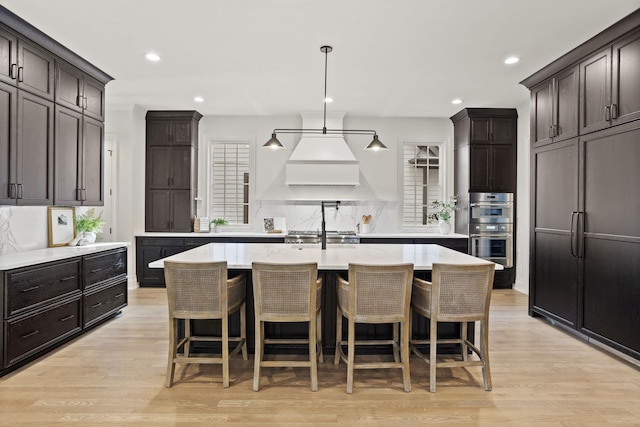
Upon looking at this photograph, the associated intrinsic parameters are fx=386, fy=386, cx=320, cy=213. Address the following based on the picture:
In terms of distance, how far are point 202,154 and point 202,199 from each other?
75cm

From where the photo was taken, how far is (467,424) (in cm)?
219

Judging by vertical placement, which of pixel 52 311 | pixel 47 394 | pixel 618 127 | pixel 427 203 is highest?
pixel 618 127

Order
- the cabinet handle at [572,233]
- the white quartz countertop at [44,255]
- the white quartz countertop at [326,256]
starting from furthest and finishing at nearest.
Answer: the cabinet handle at [572,233]
the white quartz countertop at [44,255]
the white quartz countertop at [326,256]

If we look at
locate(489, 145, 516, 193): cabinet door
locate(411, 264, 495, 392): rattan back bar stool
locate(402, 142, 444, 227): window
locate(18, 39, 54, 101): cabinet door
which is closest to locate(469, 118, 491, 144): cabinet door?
locate(489, 145, 516, 193): cabinet door

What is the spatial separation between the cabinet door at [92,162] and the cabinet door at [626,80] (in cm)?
498

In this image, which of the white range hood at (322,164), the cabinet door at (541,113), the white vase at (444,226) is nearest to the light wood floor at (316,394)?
the cabinet door at (541,113)

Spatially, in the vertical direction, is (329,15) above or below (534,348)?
above

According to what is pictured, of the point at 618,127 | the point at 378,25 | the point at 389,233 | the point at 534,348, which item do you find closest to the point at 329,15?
the point at 378,25

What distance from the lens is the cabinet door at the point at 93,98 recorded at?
4.09 meters

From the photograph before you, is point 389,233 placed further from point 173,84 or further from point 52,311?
point 52,311

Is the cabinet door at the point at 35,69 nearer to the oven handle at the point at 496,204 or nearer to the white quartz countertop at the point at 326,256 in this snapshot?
the white quartz countertop at the point at 326,256

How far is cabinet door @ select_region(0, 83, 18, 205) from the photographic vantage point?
9.92 feet

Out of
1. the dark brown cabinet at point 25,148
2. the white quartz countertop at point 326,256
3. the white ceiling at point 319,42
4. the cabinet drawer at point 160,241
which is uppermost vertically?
the white ceiling at point 319,42

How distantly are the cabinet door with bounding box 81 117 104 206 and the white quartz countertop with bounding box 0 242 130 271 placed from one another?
53 cm
